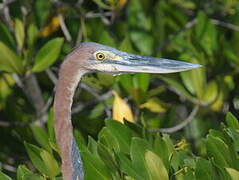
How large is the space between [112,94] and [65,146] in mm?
1429

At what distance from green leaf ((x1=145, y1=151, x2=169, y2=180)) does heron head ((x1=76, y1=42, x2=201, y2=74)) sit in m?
0.46

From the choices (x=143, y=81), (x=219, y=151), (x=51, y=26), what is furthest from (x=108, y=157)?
(x=51, y=26)

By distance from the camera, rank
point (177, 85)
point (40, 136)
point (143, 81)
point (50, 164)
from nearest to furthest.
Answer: point (50, 164) → point (40, 136) → point (143, 81) → point (177, 85)

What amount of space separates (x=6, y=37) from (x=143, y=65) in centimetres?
143

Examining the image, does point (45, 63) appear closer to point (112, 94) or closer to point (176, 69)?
point (112, 94)

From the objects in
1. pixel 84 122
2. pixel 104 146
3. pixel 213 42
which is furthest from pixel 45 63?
pixel 104 146

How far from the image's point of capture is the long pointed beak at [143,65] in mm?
3322

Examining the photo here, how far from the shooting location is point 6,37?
178 inches

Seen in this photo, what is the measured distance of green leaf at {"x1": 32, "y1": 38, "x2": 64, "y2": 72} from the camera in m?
4.54

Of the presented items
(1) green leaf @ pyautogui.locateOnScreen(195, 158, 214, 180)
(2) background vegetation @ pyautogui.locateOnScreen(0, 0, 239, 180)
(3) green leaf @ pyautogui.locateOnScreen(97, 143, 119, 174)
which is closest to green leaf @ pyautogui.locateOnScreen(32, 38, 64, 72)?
(2) background vegetation @ pyautogui.locateOnScreen(0, 0, 239, 180)

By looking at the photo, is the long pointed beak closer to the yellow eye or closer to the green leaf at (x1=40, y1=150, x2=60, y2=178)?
the yellow eye

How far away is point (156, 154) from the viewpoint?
3129mm

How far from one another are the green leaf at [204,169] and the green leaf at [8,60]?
66.5 inches

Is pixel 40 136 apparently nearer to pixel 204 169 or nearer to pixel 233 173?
pixel 204 169
